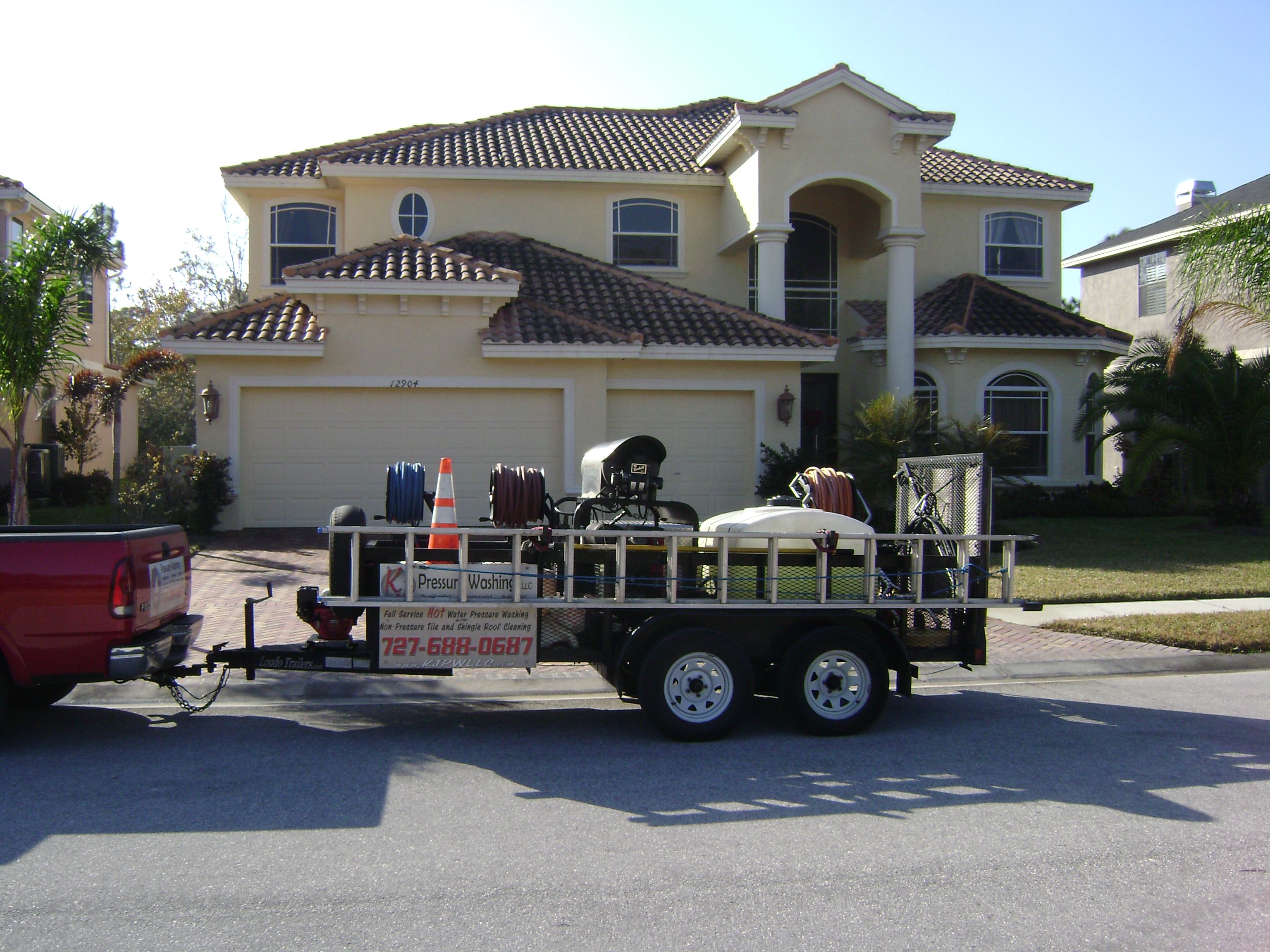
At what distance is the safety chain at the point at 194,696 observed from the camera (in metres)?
7.16

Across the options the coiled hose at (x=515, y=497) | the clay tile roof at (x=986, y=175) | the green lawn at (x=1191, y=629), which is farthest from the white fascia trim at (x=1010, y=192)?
the coiled hose at (x=515, y=497)

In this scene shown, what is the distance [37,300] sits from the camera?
12.6m

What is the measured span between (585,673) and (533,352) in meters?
8.08

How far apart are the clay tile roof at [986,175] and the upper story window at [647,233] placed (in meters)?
5.30

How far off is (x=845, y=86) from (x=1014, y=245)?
575 cm

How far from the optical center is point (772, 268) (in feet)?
60.3

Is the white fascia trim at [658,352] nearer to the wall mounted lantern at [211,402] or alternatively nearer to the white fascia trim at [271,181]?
the wall mounted lantern at [211,402]

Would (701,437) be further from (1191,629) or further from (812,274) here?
(1191,629)

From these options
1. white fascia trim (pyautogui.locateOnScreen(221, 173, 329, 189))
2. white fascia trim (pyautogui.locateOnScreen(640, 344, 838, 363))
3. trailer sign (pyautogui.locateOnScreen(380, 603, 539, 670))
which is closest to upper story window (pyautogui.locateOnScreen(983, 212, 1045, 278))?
white fascia trim (pyautogui.locateOnScreen(640, 344, 838, 363))

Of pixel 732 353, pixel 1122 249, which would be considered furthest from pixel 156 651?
pixel 1122 249

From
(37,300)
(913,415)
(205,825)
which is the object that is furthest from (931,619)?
(37,300)

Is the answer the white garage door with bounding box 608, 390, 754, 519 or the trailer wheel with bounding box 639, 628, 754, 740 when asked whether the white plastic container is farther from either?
the white garage door with bounding box 608, 390, 754, 519

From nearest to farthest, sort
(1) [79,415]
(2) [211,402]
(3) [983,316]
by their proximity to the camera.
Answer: (2) [211,402]
(3) [983,316]
(1) [79,415]

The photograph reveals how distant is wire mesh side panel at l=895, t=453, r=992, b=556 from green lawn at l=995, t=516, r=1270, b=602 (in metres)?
4.26
